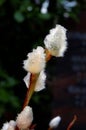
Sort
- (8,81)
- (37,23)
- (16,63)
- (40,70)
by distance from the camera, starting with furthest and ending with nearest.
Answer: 1. (16,63)
2. (37,23)
3. (8,81)
4. (40,70)

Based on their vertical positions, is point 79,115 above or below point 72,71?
below

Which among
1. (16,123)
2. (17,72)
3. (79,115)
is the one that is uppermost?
(17,72)

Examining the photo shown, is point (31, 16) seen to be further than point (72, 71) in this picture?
No

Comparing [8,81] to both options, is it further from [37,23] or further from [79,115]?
[79,115]

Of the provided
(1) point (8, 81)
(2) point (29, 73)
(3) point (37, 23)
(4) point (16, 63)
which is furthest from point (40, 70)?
(4) point (16, 63)

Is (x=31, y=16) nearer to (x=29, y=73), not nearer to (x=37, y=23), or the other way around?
(x=37, y=23)

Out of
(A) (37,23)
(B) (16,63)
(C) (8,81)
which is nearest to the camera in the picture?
(C) (8,81)
